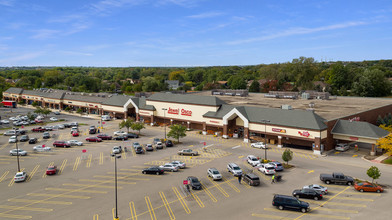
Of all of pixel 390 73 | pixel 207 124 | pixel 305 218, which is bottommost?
pixel 305 218

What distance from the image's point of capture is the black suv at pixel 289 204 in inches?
1174

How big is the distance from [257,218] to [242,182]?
10.2 m

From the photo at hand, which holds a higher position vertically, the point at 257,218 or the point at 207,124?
the point at 207,124

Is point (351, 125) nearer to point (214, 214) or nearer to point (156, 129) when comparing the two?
point (214, 214)

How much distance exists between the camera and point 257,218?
2847cm

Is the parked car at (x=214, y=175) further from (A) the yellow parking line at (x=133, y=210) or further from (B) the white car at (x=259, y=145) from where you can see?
(B) the white car at (x=259, y=145)

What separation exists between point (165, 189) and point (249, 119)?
1215 inches

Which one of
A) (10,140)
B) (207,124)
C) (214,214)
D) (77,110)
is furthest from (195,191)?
(77,110)

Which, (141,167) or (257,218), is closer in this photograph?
(257,218)

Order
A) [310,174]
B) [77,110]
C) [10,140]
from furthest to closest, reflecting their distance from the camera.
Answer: [77,110] → [10,140] → [310,174]

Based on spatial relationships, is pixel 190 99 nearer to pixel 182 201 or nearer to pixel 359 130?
pixel 359 130

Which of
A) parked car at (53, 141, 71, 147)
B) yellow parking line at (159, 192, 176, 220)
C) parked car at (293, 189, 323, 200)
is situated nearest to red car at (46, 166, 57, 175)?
parked car at (53, 141, 71, 147)

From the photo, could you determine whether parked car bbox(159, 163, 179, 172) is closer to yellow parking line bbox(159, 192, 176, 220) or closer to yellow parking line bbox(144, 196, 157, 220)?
yellow parking line bbox(159, 192, 176, 220)

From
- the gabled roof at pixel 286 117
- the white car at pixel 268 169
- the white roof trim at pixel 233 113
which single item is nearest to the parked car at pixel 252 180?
the white car at pixel 268 169
